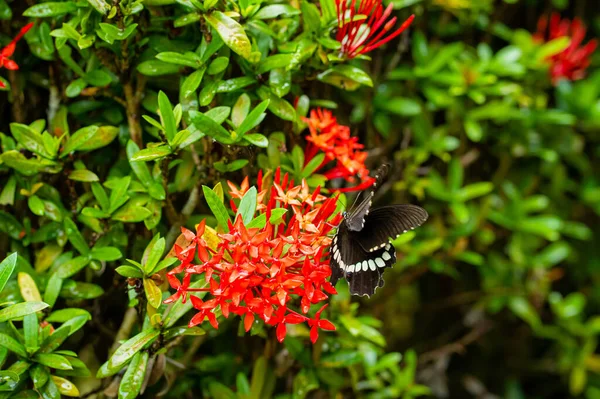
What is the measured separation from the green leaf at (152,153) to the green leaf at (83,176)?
7.2 inches

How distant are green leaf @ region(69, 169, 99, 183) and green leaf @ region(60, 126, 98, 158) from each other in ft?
0.13

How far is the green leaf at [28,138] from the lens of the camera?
3.40ft

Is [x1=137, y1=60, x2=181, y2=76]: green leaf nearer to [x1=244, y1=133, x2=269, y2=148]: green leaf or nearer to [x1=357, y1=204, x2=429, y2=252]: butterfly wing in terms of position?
[x1=244, y1=133, x2=269, y2=148]: green leaf

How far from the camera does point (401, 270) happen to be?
1715mm

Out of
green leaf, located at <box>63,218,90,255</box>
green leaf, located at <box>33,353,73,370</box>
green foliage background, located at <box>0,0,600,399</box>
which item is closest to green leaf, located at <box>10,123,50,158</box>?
green foliage background, located at <box>0,0,600,399</box>

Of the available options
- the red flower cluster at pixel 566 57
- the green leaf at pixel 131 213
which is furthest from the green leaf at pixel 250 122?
the red flower cluster at pixel 566 57

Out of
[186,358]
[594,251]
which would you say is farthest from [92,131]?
[594,251]

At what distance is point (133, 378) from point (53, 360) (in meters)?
0.13

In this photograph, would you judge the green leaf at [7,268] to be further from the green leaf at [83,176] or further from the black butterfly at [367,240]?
the black butterfly at [367,240]

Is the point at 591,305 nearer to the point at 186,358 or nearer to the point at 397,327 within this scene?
the point at 397,327

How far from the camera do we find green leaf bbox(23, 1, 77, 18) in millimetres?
1021

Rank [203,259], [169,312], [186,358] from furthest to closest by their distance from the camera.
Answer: [186,358] → [169,312] → [203,259]

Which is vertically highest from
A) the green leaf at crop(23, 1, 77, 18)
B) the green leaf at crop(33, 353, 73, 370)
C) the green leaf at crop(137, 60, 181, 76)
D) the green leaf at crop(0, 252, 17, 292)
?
the green leaf at crop(23, 1, 77, 18)

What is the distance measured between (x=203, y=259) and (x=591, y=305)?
1.86 metres
